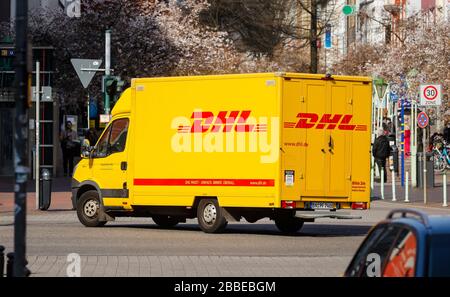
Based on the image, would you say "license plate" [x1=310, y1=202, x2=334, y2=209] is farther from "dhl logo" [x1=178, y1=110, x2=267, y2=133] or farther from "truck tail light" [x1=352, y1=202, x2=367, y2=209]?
"dhl logo" [x1=178, y1=110, x2=267, y2=133]

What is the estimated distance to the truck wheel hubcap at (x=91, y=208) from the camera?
2417 centimetres

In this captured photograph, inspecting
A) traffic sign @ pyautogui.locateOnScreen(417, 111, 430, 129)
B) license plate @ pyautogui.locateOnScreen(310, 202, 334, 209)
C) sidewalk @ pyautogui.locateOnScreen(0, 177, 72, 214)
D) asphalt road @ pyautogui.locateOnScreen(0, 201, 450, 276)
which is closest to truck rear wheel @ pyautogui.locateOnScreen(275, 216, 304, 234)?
asphalt road @ pyautogui.locateOnScreen(0, 201, 450, 276)

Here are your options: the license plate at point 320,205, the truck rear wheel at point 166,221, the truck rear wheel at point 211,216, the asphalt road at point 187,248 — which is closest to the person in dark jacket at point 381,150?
the asphalt road at point 187,248

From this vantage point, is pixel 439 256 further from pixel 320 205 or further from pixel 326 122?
pixel 326 122

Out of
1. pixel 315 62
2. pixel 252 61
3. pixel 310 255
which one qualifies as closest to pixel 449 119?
pixel 315 62

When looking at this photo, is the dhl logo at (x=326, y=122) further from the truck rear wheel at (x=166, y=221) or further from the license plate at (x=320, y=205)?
the truck rear wheel at (x=166, y=221)

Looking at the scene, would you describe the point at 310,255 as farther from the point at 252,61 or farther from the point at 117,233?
the point at 252,61

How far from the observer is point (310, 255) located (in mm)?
18109

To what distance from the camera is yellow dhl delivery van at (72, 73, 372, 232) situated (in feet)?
70.3

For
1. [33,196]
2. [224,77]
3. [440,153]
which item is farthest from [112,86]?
[440,153]

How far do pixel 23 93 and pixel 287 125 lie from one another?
13.3 metres

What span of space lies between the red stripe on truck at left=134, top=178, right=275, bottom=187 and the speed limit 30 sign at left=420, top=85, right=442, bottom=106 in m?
12.4

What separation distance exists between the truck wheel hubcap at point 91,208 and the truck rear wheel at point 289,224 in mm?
3729
